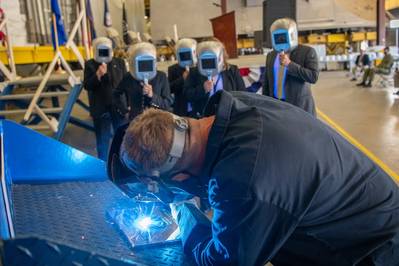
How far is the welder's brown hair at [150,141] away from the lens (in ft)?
3.70

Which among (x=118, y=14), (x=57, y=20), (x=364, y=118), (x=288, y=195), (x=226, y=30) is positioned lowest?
(x=364, y=118)

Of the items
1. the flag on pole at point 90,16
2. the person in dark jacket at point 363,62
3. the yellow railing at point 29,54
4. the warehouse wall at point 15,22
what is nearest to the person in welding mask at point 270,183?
the yellow railing at point 29,54

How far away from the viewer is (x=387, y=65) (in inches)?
487

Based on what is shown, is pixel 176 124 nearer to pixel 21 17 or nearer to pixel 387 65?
pixel 21 17

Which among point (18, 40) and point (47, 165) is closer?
point (47, 165)

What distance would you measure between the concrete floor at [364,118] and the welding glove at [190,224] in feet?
11.8

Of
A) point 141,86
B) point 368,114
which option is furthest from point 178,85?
point 368,114

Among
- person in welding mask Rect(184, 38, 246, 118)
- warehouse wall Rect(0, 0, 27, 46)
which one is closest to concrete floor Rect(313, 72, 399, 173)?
person in welding mask Rect(184, 38, 246, 118)

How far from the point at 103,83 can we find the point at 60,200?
2888mm

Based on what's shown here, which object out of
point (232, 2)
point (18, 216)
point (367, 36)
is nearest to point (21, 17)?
point (18, 216)

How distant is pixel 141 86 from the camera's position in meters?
3.82

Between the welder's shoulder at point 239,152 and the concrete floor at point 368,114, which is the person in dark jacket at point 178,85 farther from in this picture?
the welder's shoulder at point 239,152

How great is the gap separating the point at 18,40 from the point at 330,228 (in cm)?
818

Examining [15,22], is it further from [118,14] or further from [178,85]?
[178,85]
